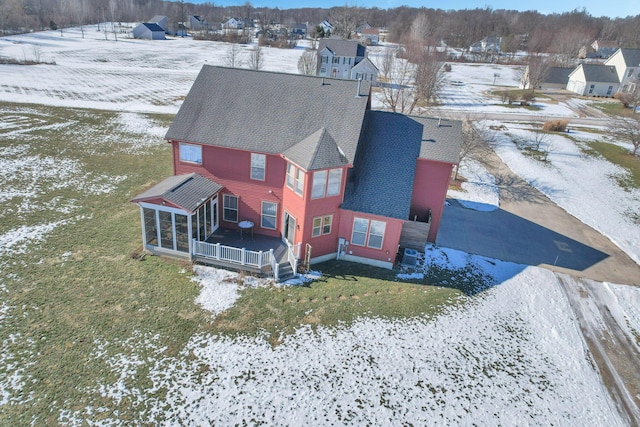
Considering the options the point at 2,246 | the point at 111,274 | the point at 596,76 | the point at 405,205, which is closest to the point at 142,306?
the point at 111,274

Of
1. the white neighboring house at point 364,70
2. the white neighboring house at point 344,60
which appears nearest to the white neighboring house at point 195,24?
the white neighboring house at point 344,60

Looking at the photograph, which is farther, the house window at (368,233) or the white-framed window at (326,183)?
the house window at (368,233)

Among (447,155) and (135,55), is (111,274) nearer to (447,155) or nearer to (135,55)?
(447,155)

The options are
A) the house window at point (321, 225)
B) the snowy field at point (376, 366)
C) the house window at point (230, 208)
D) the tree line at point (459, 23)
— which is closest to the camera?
the snowy field at point (376, 366)

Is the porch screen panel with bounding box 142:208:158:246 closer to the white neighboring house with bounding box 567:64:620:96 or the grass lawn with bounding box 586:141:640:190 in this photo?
the grass lawn with bounding box 586:141:640:190

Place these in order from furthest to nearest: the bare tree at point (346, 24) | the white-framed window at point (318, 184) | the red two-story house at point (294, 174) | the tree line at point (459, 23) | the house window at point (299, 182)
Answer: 1. the bare tree at point (346, 24)
2. the tree line at point (459, 23)
3. the red two-story house at point (294, 174)
4. the house window at point (299, 182)
5. the white-framed window at point (318, 184)

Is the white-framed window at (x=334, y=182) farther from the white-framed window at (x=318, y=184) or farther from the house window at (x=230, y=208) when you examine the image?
the house window at (x=230, y=208)

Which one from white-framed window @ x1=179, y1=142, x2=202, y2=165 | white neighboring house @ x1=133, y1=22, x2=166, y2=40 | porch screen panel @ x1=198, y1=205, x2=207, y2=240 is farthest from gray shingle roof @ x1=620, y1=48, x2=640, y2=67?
white neighboring house @ x1=133, y1=22, x2=166, y2=40

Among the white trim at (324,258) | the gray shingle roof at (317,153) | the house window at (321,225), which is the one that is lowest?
the white trim at (324,258)
